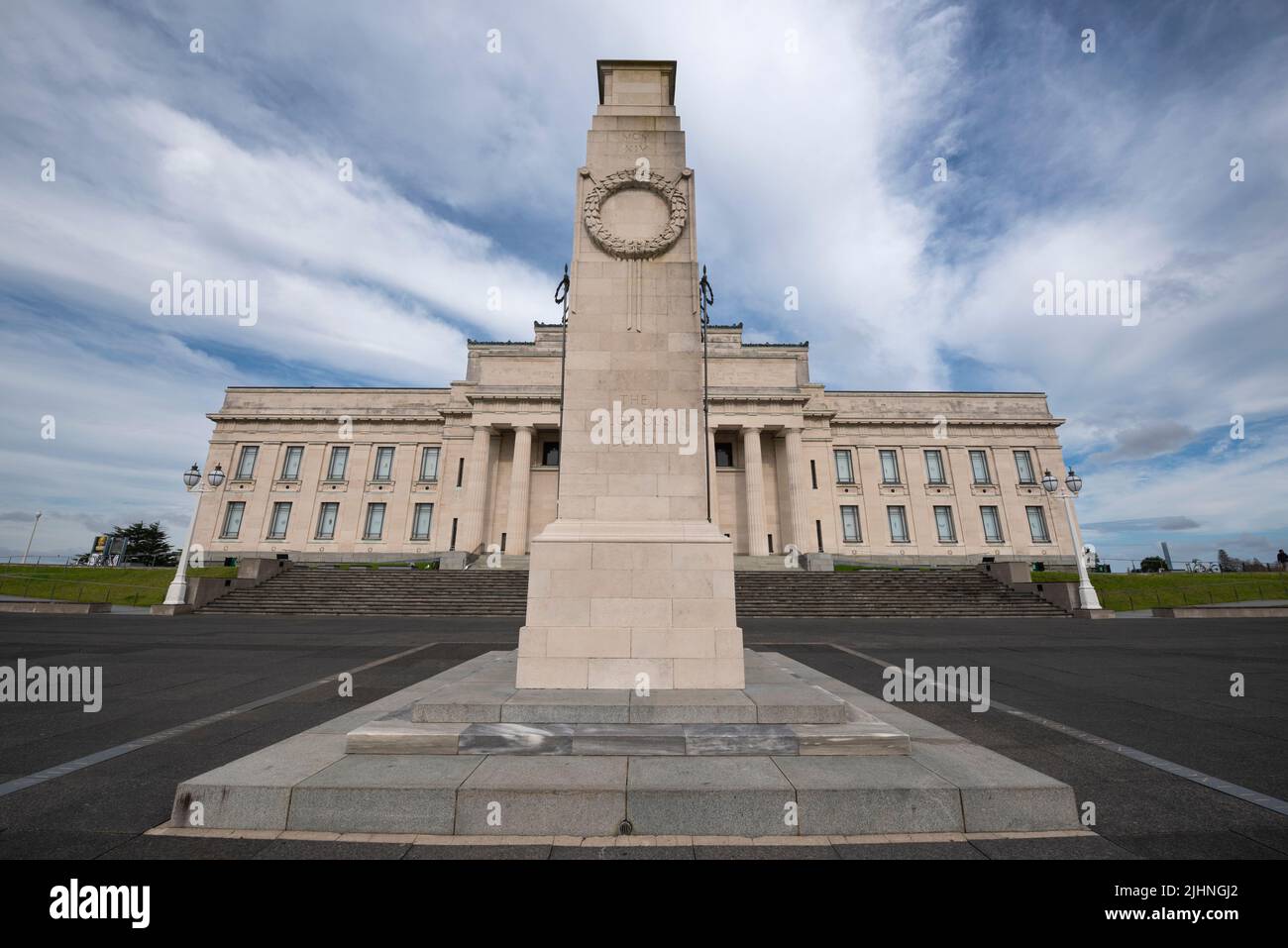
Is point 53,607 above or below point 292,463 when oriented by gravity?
below

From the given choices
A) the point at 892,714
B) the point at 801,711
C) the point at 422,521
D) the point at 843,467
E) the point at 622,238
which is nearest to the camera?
the point at 801,711

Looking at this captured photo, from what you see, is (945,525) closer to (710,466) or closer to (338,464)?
(710,466)

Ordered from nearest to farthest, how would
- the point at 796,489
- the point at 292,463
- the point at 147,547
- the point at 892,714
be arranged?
1. the point at 892,714
2. the point at 796,489
3. the point at 292,463
4. the point at 147,547

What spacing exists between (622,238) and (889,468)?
47009 millimetres

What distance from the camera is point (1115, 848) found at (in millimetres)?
3711

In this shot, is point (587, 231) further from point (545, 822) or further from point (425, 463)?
point (425, 463)

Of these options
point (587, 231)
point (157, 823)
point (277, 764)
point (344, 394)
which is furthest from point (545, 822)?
point (344, 394)

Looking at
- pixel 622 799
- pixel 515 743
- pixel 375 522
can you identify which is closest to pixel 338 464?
pixel 375 522

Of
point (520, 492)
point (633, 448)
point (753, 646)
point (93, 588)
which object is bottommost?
point (753, 646)

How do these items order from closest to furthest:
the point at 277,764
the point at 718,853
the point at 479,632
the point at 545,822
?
Result: the point at 718,853 → the point at 545,822 → the point at 277,764 → the point at 479,632

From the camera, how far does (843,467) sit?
160ft

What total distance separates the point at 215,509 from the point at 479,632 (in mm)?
43580

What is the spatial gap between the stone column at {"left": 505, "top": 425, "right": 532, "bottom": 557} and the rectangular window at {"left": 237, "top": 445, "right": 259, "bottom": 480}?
25.8 m

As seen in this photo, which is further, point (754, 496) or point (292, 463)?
point (292, 463)
